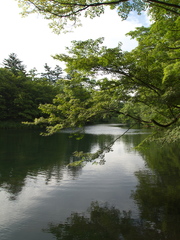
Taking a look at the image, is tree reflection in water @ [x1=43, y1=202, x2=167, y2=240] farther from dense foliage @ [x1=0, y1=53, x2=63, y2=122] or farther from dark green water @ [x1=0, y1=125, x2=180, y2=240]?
dense foliage @ [x1=0, y1=53, x2=63, y2=122]

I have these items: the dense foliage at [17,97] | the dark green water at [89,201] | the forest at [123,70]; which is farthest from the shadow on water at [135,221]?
the dense foliage at [17,97]

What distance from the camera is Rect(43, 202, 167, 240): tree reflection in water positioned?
442 centimetres

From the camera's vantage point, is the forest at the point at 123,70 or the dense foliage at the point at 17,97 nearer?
the forest at the point at 123,70

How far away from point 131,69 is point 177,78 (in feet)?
3.91

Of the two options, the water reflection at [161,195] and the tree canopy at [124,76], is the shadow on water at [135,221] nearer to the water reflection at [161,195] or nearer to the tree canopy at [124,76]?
the water reflection at [161,195]

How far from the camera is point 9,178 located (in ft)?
27.2

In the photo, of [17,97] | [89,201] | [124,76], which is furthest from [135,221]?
[17,97]

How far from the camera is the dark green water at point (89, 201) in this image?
462cm

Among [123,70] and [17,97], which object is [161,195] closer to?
[123,70]

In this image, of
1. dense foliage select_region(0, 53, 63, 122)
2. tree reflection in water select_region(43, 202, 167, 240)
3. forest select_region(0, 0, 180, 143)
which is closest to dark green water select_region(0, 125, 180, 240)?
tree reflection in water select_region(43, 202, 167, 240)

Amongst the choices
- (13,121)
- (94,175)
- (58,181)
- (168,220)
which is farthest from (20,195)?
(13,121)

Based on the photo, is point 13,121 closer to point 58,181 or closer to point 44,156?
point 44,156

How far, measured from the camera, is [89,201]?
624 centimetres

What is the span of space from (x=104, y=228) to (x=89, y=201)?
152 cm
